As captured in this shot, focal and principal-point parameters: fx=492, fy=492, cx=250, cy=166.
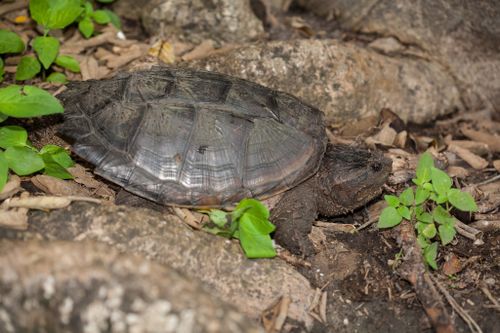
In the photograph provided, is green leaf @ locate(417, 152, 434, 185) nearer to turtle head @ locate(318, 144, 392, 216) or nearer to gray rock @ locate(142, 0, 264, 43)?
turtle head @ locate(318, 144, 392, 216)

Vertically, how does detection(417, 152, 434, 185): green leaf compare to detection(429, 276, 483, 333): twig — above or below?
above

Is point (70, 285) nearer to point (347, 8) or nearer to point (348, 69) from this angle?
point (348, 69)

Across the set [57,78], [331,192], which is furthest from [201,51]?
[331,192]

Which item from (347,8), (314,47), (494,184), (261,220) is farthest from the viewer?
(347,8)

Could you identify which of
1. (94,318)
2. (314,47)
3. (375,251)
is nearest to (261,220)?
(375,251)

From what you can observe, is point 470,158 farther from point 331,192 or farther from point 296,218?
point 296,218

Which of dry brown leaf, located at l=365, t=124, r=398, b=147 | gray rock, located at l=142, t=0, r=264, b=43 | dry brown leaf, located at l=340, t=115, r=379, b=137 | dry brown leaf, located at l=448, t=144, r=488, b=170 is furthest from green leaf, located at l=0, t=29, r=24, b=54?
dry brown leaf, located at l=448, t=144, r=488, b=170
